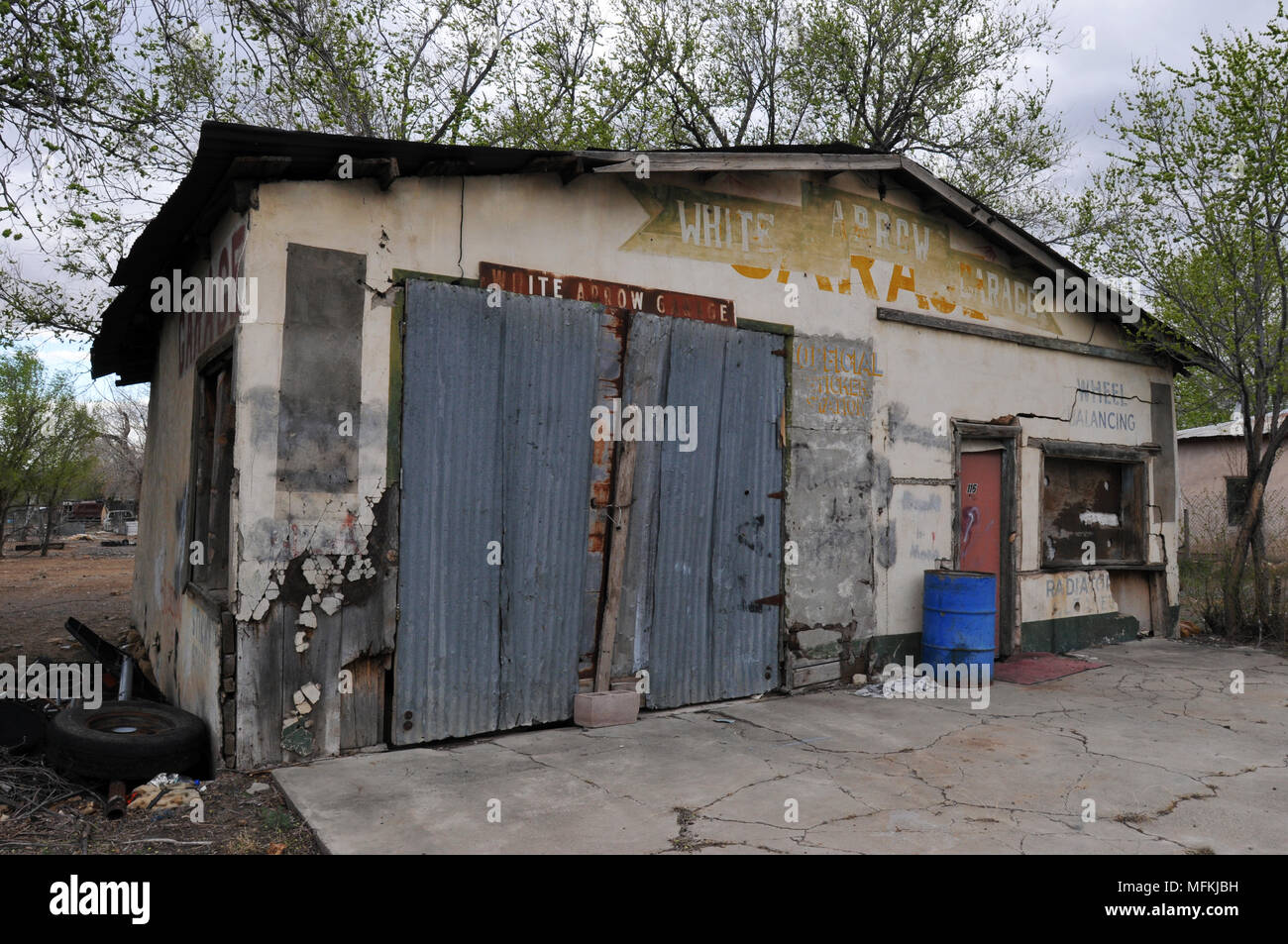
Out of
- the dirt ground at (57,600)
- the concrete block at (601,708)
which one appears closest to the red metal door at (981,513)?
the concrete block at (601,708)

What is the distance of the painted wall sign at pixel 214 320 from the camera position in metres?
5.15

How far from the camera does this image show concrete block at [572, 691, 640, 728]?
5.96 meters

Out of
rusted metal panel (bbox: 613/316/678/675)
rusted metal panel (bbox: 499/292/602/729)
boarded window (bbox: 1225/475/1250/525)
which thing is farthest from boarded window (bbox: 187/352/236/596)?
boarded window (bbox: 1225/475/1250/525)

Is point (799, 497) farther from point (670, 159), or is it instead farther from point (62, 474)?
point (62, 474)

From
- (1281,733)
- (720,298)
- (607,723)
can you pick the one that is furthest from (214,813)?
(1281,733)

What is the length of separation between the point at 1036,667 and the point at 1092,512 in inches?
102

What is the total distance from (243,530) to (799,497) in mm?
4274

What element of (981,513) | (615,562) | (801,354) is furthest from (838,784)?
(981,513)

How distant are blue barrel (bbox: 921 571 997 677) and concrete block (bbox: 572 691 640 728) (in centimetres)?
319

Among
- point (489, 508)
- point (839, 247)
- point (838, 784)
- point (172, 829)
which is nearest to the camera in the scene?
point (172, 829)

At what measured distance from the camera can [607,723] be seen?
6.02 meters

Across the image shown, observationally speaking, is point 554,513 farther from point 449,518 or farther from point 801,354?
point 801,354

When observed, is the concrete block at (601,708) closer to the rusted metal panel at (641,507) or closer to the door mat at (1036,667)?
the rusted metal panel at (641,507)

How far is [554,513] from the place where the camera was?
5941 millimetres
